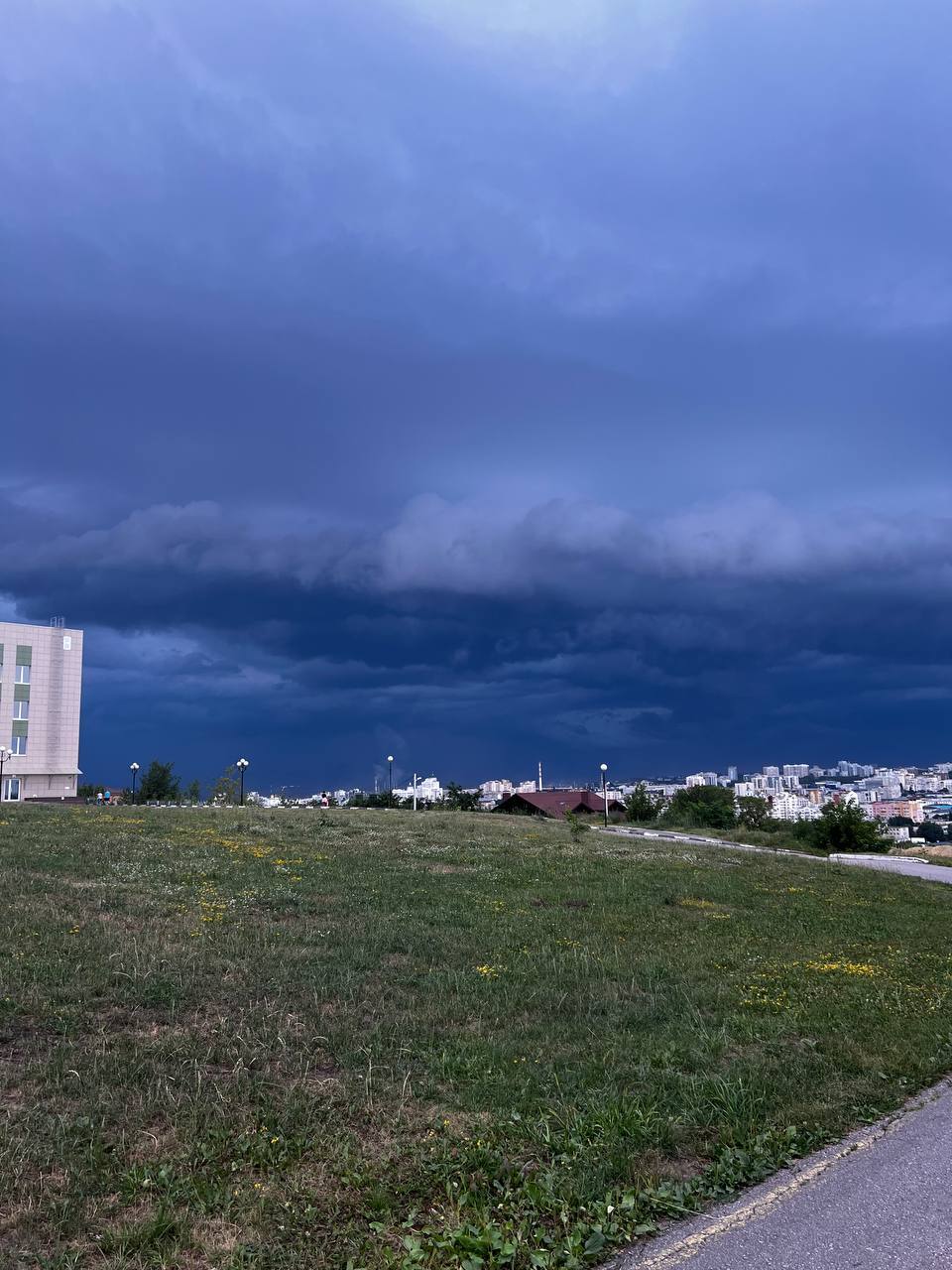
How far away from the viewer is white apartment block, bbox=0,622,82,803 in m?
91.2

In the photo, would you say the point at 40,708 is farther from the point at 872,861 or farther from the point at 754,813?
the point at 872,861

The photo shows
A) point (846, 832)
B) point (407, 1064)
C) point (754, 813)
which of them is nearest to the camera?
point (407, 1064)

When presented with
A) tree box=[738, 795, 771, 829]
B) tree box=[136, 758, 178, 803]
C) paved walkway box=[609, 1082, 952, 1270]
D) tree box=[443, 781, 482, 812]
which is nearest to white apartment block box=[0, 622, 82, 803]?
tree box=[136, 758, 178, 803]

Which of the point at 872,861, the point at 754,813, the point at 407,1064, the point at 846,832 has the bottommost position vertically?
the point at 872,861

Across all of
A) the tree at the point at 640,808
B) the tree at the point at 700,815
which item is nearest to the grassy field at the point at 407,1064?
the tree at the point at 700,815

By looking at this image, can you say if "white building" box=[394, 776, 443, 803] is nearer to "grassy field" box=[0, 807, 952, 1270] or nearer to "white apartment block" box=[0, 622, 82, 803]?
"white apartment block" box=[0, 622, 82, 803]

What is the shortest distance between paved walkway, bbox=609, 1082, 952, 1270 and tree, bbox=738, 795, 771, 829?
220 feet

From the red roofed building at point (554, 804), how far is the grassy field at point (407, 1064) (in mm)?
72462

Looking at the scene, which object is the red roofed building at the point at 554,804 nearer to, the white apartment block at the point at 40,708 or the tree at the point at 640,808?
the tree at the point at 640,808

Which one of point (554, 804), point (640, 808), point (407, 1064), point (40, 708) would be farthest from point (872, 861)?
point (40, 708)

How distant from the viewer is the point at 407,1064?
25.9 ft

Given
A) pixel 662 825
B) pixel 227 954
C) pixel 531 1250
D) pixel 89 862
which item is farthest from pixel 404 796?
pixel 531 1250

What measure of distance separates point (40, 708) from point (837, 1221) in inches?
3967

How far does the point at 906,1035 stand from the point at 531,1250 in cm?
621
